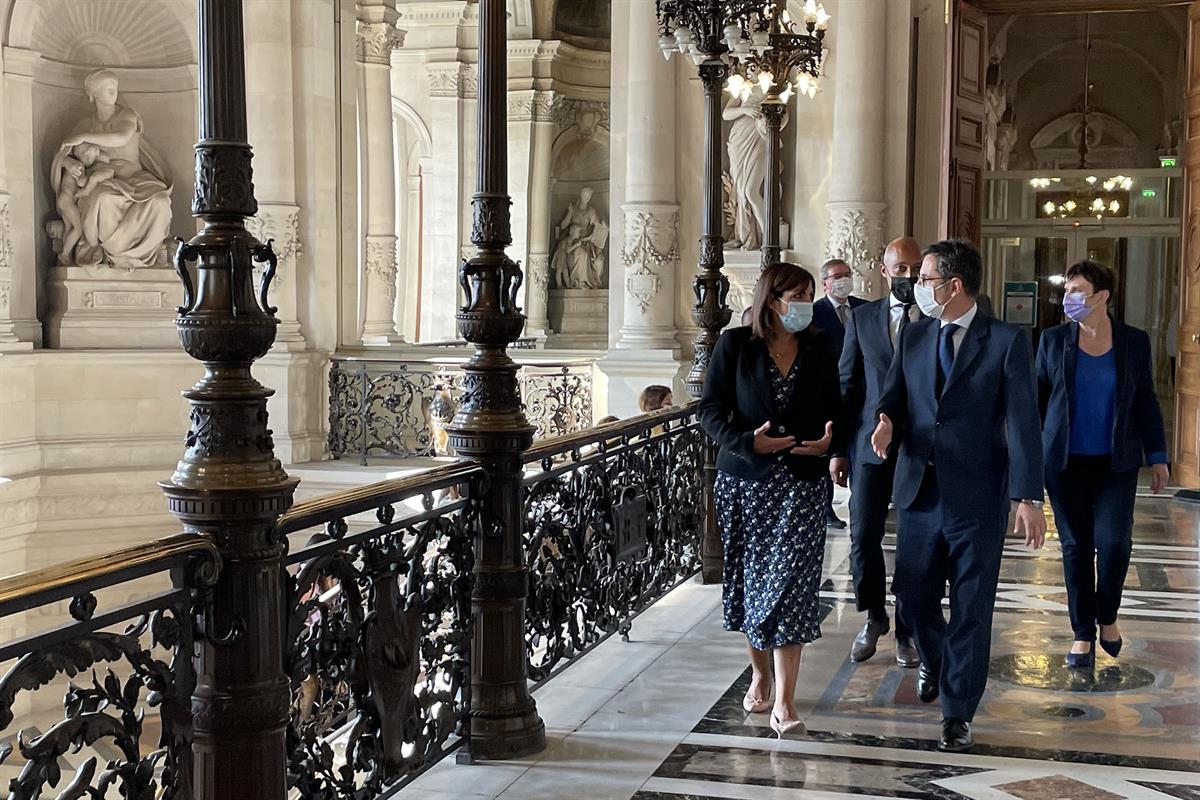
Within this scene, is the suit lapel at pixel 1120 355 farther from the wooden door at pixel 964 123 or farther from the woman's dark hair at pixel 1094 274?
the wooden door at pixel 964 123

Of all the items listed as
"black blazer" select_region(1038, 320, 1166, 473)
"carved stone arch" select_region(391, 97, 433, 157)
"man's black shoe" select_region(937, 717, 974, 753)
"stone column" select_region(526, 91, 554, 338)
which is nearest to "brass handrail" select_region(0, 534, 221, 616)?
"man's black shoe" select_region(937, 717, 974, 753)

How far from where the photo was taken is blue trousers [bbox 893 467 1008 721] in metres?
5.23

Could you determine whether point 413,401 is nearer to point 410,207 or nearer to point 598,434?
point 598,434

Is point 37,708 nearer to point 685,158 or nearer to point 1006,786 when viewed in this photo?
point 685,158

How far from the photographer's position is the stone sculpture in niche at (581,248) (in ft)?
79.9

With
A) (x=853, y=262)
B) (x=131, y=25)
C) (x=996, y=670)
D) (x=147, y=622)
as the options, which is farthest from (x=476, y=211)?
(x=131, y=25)

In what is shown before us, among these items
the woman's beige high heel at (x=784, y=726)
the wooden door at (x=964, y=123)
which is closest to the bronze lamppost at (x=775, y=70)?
the wooden door at (x=964, y=123)

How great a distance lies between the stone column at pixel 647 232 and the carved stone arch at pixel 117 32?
4.53 meters

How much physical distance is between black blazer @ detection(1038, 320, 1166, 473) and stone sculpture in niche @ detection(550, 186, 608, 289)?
18.0 m

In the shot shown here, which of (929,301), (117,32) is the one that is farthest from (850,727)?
(117,32)

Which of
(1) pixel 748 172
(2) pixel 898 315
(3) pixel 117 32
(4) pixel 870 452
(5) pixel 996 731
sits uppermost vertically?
(3) pixel 117 32

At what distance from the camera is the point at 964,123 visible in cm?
1396

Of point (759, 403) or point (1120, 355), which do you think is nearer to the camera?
point (759, 403)

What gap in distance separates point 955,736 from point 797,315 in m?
1.64
